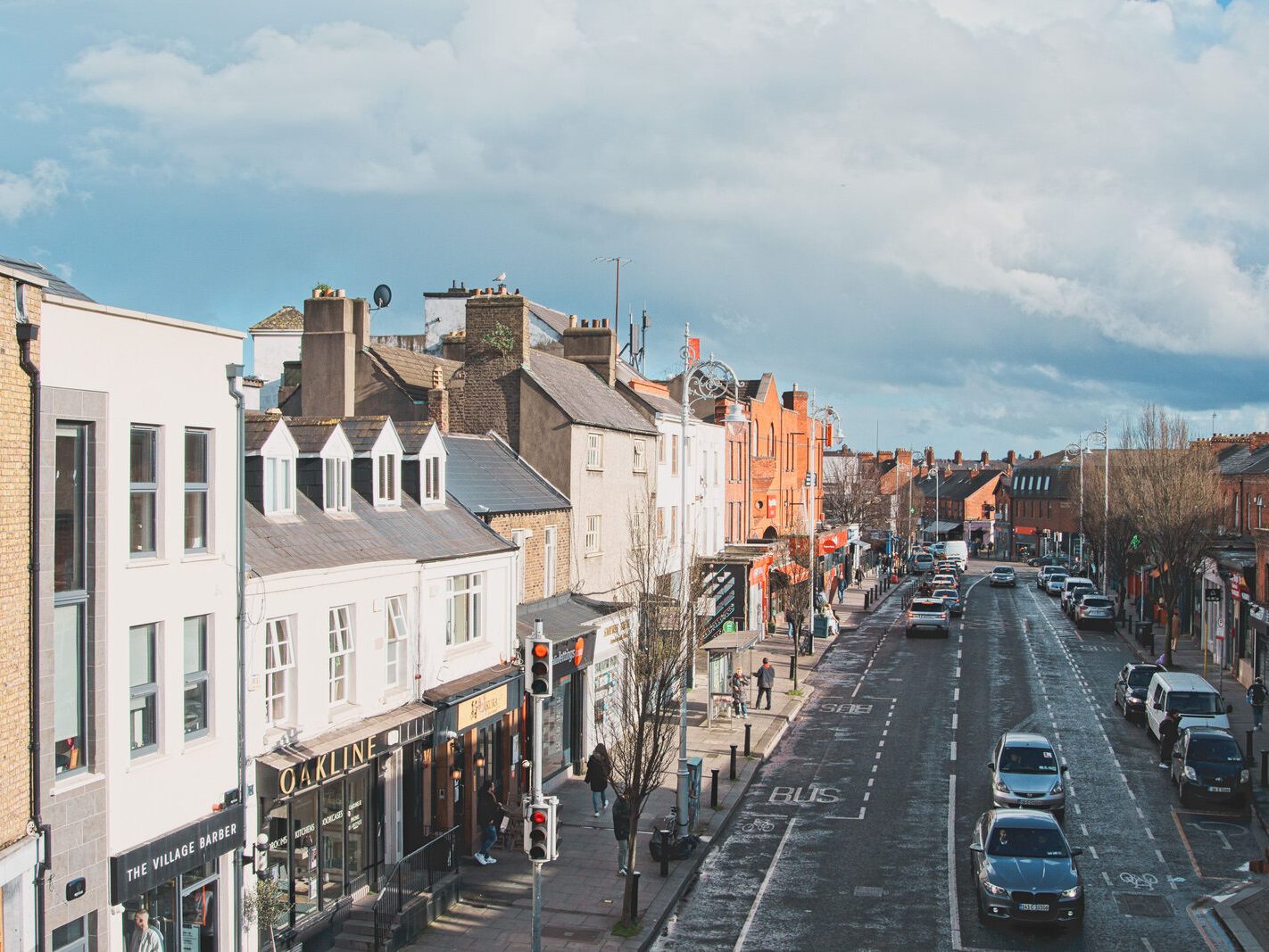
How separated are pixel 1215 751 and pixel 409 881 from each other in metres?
18.4

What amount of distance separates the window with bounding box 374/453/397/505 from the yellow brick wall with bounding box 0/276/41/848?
32.4 ft

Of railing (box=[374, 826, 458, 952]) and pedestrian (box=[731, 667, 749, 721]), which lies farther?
pedestrian (box=[731, 667, 749, 721])

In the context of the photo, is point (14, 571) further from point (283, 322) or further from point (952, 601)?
point (952, 601)

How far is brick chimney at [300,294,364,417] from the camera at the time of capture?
29.0 meters

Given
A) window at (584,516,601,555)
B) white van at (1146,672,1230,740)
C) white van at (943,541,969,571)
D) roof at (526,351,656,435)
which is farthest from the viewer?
white van at (943,541,969,571)

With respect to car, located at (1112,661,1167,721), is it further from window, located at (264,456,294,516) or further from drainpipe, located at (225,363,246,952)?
drainpipe, located at (225,363,246,952)

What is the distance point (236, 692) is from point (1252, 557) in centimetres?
4377

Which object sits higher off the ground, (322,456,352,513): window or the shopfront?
(322,456,352,513): window

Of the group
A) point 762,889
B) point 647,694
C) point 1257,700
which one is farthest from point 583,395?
point 1257,700

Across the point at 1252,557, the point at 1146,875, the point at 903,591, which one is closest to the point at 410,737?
the point at 1146,875

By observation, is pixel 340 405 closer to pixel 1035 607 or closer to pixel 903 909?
pixel 903 909

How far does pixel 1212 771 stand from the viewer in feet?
86.8

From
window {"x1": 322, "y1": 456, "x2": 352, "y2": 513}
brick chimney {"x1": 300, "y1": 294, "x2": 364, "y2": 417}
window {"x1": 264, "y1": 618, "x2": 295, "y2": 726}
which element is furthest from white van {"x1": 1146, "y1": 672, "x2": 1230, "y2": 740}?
window {"x1": 264, "y1": 618, "x2": 295, "y2": 726}

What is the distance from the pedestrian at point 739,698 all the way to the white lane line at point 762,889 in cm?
1006
